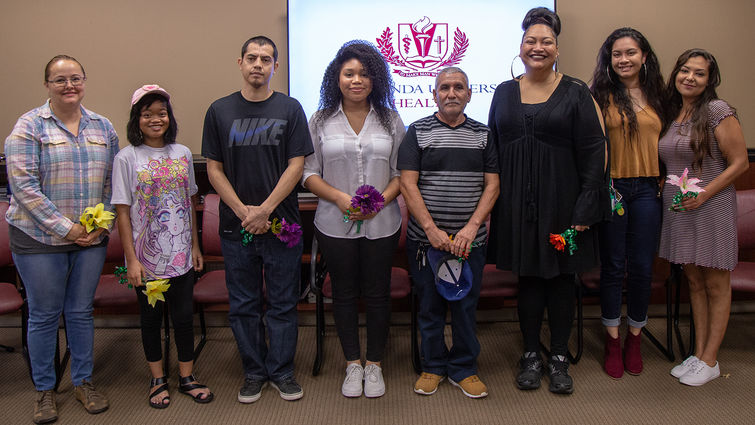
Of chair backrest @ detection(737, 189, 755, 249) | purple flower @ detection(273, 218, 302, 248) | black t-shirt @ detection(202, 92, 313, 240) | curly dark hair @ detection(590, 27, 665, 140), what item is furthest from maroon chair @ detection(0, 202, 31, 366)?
chair backrest @ detection(737, 189, 755, 249)

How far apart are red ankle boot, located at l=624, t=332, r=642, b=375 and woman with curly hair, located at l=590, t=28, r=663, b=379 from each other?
0.08 m

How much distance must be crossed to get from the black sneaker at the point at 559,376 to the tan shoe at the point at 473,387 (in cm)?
32

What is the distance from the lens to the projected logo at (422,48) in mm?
3711

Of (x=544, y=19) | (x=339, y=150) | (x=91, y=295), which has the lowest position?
(x=91, y=295)

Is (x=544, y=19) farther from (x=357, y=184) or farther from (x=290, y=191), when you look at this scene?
(x=290, y=191)

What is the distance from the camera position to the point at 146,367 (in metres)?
2.85

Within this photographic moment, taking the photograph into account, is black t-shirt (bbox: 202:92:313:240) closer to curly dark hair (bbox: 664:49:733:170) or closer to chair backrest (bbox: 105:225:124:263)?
chair backrest (bbox: 105:225:124:263)

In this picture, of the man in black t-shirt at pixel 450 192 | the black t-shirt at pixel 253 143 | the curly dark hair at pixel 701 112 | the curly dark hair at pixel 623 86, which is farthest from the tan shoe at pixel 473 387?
the curly dark hair at pixel 701 112

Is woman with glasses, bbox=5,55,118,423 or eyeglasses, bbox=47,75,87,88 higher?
eyeglasses, bbox=47,75,87,88

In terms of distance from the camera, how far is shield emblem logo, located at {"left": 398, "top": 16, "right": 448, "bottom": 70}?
146 inches

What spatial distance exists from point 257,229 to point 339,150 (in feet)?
1.67

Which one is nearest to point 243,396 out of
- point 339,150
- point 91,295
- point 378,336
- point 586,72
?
point 378,336

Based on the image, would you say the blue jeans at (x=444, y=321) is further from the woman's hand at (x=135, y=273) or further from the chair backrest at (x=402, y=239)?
the woman's hand at (x=135, y=273)

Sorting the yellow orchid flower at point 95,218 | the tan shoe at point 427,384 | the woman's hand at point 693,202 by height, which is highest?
the woman's hand at point 693,202
